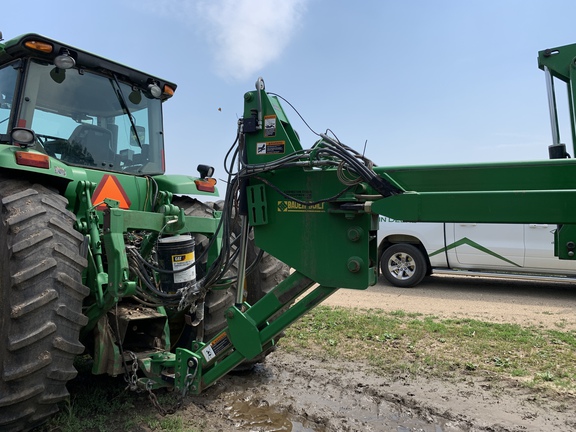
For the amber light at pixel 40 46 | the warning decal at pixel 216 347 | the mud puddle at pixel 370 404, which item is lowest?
the mud puddle at pixel 370 404

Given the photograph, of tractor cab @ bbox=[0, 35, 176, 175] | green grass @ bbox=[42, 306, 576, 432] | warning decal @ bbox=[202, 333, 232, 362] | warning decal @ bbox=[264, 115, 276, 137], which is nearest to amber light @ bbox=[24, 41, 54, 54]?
tractor cab @ bbox=[0, 35, 176, 175]

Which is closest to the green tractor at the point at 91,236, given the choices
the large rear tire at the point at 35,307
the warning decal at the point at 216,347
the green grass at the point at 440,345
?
the large rear tire at the point at 35,307

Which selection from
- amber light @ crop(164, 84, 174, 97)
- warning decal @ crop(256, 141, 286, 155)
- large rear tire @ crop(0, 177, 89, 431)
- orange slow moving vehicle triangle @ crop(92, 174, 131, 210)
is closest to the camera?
large rear tire @ crop(0, 177, 89, 431)

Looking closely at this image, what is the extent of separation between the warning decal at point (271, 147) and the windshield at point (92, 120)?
176 cm

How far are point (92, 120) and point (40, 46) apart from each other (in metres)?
0.73

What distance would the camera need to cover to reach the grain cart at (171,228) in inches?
91.3

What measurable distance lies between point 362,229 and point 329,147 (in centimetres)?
49

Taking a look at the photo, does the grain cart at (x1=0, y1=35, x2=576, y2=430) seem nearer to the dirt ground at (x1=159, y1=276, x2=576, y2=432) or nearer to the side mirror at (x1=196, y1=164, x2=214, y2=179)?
the dirt ground at (x1=159, y1=276, x2=576, y2=432)

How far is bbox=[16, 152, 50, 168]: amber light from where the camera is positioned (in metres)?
2.92

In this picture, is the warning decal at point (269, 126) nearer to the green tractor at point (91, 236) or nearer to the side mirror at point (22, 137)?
the green tractor at point (91, 236)

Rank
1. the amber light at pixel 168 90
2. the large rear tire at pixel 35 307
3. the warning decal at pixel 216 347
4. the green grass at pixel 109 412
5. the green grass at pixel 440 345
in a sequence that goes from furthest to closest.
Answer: the amber light at pixel 168 90
the green grass at pixel 440 345
the green grass at pixel 109 412
the warning decal at pixel 216 347
the large rear tire at pixel 35 307

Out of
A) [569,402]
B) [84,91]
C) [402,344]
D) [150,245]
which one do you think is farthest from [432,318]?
[84,91]

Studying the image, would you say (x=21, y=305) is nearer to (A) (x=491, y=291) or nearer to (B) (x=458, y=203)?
(B) (x=458, y=203)

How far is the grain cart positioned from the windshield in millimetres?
15
